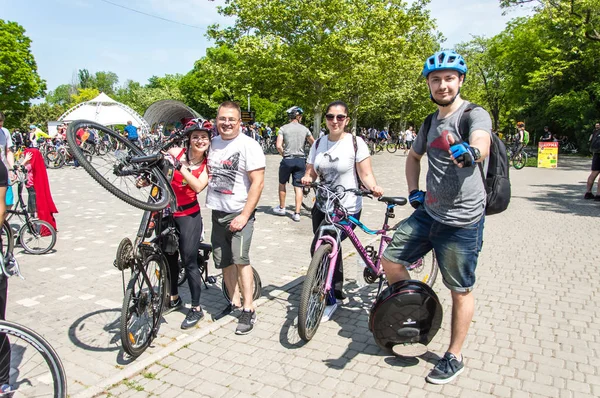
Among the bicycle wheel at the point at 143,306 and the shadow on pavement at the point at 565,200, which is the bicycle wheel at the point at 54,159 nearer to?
the shadow on pavement at the point at 565,200

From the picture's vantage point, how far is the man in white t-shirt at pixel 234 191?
3871 mm

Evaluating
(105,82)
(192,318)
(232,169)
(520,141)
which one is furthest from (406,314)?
(105,82)

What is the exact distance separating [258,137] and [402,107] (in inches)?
955

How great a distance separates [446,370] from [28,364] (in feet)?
8.74

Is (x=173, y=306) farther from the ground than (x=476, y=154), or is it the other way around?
(x=476, y=154)

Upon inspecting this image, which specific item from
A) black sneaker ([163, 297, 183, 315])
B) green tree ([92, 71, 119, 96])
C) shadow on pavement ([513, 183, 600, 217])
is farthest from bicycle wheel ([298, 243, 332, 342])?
green tree ([92, 71, 119, 96])

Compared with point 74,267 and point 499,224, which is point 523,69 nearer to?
point 499,224

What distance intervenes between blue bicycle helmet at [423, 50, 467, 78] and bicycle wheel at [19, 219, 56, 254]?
238 inches

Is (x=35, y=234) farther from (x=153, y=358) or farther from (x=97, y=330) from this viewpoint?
(x=153, y=358)

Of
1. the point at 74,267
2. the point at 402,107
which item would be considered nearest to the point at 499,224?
the point at 74,267

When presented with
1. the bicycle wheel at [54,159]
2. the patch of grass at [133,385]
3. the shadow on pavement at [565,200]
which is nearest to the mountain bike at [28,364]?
the patch of grass at [133,385]

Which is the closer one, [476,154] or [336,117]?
[476,154]

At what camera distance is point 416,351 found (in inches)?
136

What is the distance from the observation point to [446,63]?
2953 millimetres
